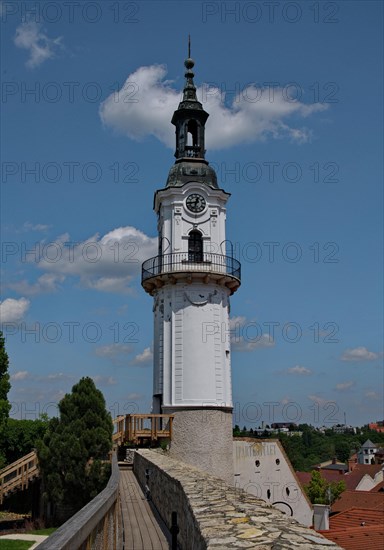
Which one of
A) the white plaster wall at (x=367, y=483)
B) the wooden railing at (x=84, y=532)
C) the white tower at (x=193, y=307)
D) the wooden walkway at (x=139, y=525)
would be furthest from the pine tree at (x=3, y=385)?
the white plaster wall at (x=367, y=483)

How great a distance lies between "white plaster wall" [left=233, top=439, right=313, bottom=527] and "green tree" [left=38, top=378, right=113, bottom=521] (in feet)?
24.7

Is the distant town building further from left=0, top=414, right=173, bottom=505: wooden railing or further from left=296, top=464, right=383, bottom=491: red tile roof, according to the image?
left=0, top=414, right=173, bottom=505: wooden railing

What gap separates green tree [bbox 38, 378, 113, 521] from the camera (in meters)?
21.3

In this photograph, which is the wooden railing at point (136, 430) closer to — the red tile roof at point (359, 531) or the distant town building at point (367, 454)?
the red tile roof at point (359, 531)

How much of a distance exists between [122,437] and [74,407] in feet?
10.0

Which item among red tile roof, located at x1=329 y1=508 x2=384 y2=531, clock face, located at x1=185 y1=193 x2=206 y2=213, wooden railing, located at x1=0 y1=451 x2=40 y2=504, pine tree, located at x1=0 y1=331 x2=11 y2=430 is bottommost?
red tile roof, located at x1=329 y1=508 x2=384 y2=531

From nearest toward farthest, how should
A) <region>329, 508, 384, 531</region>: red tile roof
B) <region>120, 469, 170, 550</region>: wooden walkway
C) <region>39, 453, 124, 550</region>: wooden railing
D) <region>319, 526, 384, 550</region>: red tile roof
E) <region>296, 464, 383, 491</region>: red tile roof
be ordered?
<region>39, 453, 124, 550</region>: wooden railing < <region>120, 469, 170, 550</region>: wooden walkway < <region>319, 526, 384, 550</region>: red tile roof < <region>329, 508, 384, 531</region>: red tile roof < <region>296, 464, 383, 491</region>: red tile roof

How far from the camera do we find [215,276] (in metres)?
26.7

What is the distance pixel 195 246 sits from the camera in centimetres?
2795

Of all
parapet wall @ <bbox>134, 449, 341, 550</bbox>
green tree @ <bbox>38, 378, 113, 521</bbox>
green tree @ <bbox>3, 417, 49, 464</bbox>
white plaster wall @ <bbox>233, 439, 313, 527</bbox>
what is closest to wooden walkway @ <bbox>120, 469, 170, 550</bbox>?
parapet wall @ <bbox>134, 449, 341, 550</bbox>

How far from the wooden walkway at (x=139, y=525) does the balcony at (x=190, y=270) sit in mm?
13096

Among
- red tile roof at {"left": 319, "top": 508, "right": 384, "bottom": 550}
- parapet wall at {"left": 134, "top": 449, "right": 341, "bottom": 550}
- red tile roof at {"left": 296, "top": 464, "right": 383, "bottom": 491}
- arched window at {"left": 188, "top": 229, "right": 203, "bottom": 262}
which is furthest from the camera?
red tile roof at {"left": 296, "top": 464, "right": 383, "bottom": 491}

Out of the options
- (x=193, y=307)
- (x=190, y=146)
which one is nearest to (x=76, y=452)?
(x=193, y=307)

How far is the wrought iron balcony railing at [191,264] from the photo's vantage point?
1057 inches
